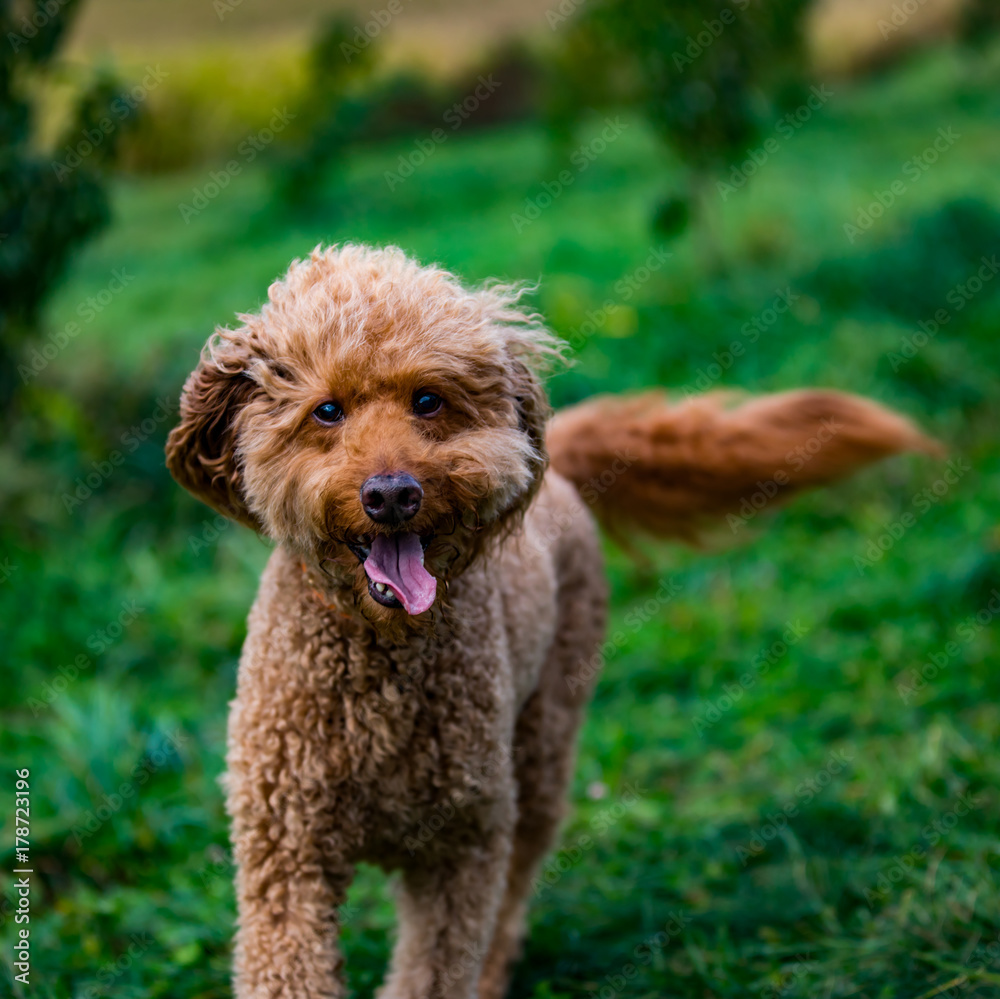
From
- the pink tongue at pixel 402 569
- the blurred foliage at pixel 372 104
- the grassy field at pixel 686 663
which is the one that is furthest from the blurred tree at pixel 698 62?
the pink tongue at pixel 402 569

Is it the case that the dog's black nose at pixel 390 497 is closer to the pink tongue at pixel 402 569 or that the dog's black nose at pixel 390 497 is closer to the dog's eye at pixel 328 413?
the pink tongue at pixel 402 569

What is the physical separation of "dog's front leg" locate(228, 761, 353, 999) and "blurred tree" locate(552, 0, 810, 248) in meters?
5.84

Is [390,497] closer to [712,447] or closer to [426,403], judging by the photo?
[426,403]

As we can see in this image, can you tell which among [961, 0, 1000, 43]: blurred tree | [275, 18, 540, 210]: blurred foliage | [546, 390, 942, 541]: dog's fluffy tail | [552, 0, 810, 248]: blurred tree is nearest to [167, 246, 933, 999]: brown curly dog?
[546, 390, 942, 541]: dog's fluffy tail

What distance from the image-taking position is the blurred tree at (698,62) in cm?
782

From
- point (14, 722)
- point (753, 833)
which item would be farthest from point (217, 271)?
point (753, 833)

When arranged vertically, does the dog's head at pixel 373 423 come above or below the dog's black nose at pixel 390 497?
above

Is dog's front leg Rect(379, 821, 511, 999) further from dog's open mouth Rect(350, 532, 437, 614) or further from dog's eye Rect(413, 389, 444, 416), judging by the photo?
dog's eye Rect(413, 389, 444, 416)

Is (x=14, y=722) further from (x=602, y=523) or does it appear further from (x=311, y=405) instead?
(x=311, y=405)

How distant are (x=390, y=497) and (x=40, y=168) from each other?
4156 millimetres

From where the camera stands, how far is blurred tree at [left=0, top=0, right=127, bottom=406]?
5391 mm

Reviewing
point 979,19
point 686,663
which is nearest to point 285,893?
point 686,663

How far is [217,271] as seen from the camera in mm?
11078

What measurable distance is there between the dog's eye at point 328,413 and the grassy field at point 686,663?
1.11m
